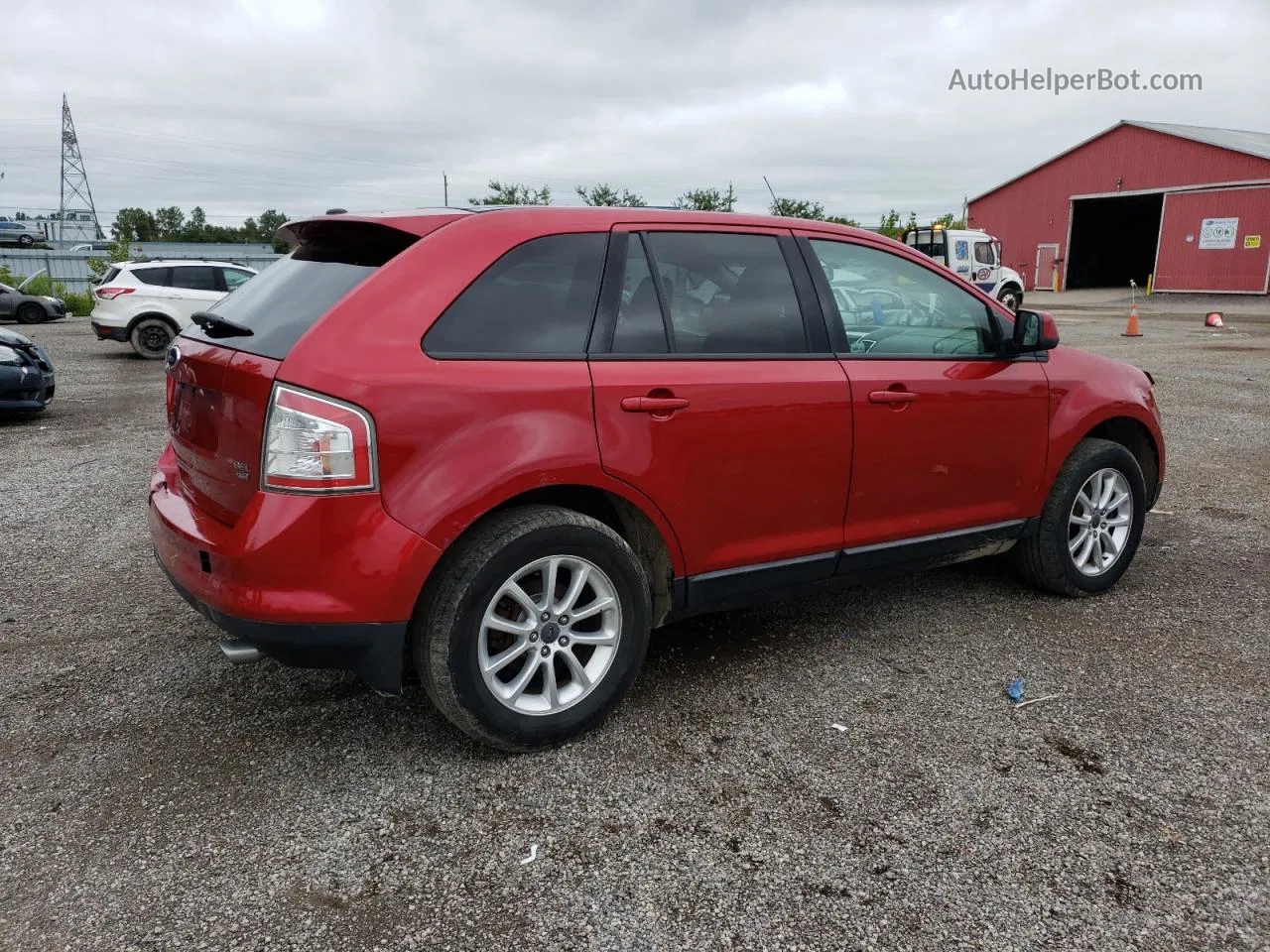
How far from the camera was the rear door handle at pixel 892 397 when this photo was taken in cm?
346

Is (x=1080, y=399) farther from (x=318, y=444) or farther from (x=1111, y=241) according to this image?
(x=1111, y=241)

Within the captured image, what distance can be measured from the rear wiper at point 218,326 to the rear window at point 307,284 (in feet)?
0.06

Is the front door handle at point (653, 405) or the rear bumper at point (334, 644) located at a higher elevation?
the front door handle at point (653, 405)

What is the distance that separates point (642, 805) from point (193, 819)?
1298mm

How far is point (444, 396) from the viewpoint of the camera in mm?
2631

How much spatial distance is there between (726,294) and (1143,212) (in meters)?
47.6

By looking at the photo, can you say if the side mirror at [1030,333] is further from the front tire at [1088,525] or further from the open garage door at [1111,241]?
the open garage door at [1111,241]

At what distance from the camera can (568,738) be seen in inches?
117

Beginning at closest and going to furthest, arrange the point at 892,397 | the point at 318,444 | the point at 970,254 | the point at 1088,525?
the point at 318,444
the point at 892,397
the point at 1088,525
the point at 970,254

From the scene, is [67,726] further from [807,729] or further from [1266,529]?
[1266,529]

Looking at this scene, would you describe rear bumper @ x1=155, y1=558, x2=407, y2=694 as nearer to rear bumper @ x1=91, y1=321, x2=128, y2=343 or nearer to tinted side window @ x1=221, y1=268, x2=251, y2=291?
rear bumper @ x1=91, y1=321, x2=128, y2=343

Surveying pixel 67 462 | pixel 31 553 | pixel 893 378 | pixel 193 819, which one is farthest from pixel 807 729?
pixel 67 462

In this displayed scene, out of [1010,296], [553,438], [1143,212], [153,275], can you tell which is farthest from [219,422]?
[1143,212]

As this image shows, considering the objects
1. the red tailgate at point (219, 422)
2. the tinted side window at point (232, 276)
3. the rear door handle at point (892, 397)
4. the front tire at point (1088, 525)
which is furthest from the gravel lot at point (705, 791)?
the tinted side window at point (232, 276)
